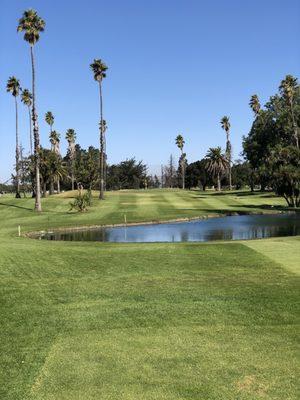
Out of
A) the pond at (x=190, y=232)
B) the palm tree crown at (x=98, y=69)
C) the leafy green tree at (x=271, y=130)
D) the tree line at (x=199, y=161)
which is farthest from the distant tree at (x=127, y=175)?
the pond at (x=190, y=232)

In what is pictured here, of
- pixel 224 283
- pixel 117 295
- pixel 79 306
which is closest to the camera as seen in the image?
pixel 79 306

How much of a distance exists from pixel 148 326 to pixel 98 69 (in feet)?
208

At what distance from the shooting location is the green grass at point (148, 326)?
7457mm

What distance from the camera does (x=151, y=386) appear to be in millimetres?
7371

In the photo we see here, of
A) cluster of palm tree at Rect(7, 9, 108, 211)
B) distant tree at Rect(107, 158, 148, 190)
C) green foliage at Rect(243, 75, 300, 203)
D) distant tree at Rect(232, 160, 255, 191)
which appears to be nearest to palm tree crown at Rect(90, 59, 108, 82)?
cluster of palm tree at Rect(7, 9, 108, 211)

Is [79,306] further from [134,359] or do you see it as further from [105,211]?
[105,211]

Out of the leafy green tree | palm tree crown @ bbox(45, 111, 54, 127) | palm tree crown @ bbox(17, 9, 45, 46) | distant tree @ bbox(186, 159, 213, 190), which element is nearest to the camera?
palm tree crown @ bbox(17, 9, 45, 46)

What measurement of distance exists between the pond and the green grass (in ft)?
43.2

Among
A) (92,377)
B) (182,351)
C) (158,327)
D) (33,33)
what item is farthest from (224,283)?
(33,33)

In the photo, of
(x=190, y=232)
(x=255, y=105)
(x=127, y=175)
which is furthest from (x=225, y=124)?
(x=190, y=232)

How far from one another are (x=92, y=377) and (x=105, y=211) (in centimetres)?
4515

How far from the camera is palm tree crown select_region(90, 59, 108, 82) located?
6944 centimetres

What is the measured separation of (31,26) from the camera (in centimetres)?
5103

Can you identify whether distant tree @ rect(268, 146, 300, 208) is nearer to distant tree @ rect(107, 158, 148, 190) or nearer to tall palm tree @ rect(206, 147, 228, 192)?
tall palm tree @ rect(206, 147, 228, 192)
